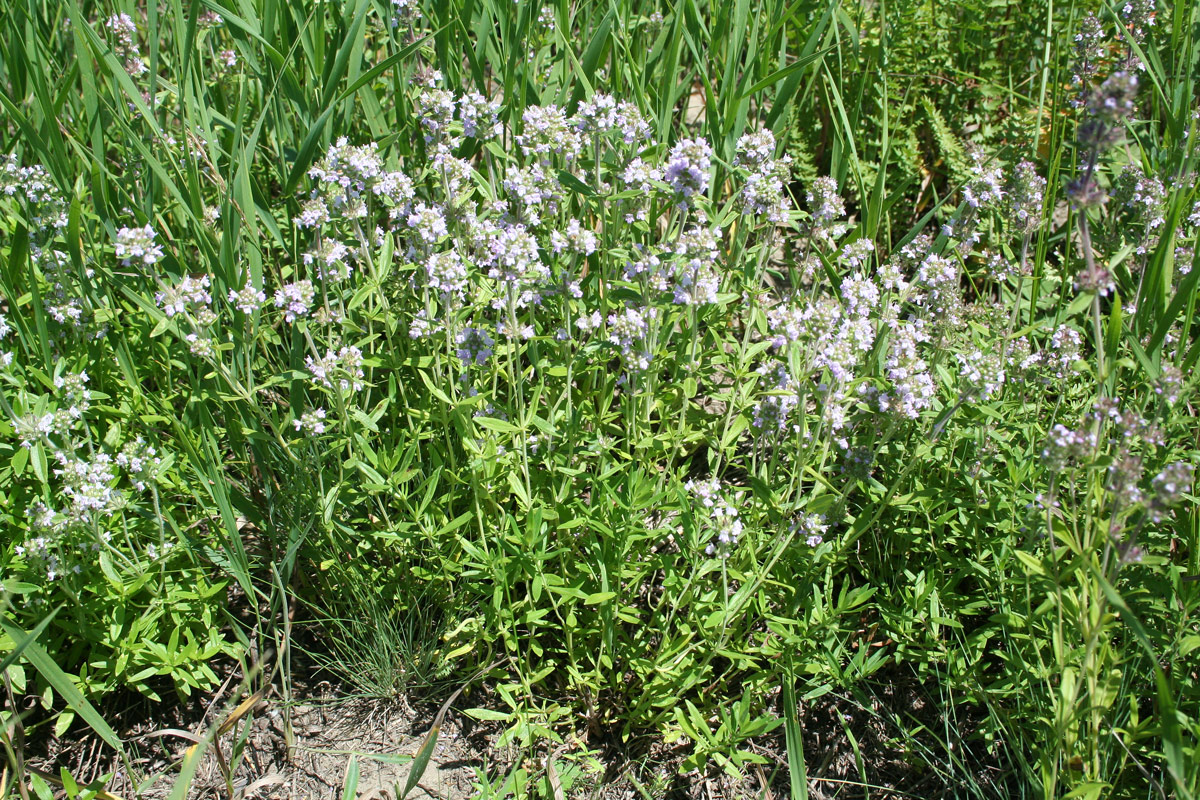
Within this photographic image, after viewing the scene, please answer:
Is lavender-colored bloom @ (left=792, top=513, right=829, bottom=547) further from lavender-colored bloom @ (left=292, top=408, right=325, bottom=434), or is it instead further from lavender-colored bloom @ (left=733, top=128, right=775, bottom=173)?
lavender-colored bloom @ (left=292, top=408, right=325, bottom=434)

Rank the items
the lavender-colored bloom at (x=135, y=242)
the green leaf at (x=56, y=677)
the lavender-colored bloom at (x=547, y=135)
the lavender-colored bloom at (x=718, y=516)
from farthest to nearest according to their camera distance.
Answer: the lavender-colored bloom at (x=547, y=135) → the lavender-colored bloom at (x=135, y=242) → the lavender-colored bloom at (x=718, y=516) → the green leaf at (x=56, y=677)

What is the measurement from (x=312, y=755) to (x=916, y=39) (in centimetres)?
530

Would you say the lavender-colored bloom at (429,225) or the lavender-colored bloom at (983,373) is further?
the lavender-colored bloom at (429,225)

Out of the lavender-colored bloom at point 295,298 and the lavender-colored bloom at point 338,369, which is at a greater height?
the lavender-colored bloom at point 295,298

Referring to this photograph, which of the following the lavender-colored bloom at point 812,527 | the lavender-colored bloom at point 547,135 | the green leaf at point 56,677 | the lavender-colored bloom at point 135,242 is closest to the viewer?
the green leaf at point 56,677

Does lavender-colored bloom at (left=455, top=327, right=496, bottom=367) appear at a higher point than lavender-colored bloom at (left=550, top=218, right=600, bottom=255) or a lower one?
lower

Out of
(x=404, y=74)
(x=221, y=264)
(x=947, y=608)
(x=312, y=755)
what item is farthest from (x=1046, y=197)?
(x=312, y=755)

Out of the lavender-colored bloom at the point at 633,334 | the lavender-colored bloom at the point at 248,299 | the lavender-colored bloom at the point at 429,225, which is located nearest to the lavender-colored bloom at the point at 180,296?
the lavender-colored bloom at the point at 248,299

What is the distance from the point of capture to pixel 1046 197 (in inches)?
136

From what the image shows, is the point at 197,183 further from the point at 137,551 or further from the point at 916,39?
the point at 916,39

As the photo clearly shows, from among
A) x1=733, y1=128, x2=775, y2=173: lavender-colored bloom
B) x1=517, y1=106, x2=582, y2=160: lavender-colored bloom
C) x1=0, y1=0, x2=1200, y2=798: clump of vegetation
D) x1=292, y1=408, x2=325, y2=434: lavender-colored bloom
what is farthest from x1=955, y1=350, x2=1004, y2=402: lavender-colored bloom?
x1=292, y1=408, x2=325, y2=434: lavender-colored bloom

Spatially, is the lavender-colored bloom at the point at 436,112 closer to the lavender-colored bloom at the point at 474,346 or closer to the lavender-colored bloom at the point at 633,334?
the lavender-colored bloom at the point at 474,346

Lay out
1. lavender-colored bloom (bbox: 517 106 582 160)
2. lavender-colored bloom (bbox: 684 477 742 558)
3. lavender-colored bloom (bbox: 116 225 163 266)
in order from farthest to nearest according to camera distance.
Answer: lavender-colored bloom (bbox: 517 106 582 160), lavender-colored bloom (bbox: 116 225 163 266), lavender-colored bloom (bbox: 684 477 742 558)

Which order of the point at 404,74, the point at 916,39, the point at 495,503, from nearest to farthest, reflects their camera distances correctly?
the point at 495,503, the point at 404,74, the point at 916,39
